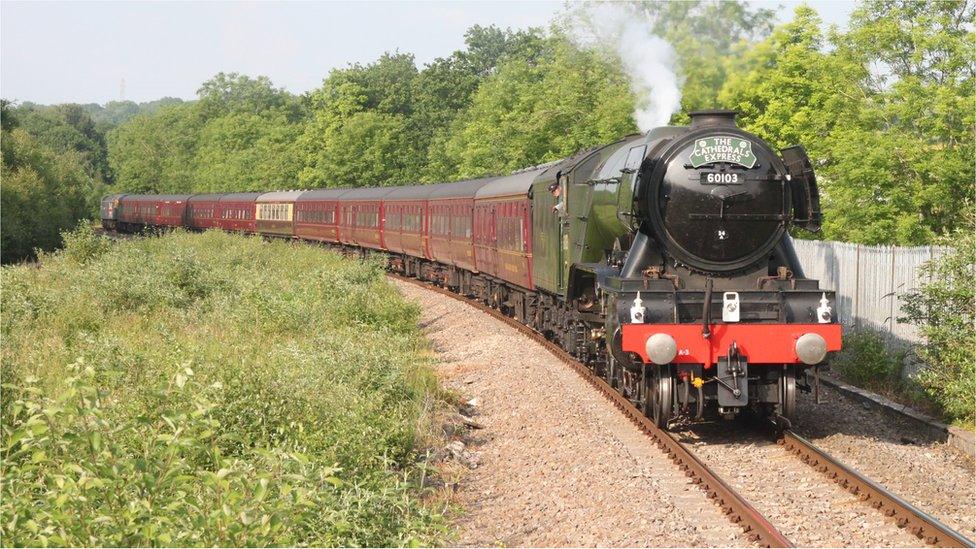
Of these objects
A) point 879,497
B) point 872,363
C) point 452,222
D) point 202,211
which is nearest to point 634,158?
point 879,497

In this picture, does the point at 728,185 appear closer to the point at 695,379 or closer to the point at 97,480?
the point at 695,379

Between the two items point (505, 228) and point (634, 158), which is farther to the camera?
point (505, 228)

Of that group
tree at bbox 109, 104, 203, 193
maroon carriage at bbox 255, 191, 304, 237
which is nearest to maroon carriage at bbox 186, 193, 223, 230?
maroon carriage at bbox 255, 191, 304, 237

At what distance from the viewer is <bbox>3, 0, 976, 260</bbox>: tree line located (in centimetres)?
1800

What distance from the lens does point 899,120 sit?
1878 centimetres

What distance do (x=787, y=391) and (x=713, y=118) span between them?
3106 millimetres

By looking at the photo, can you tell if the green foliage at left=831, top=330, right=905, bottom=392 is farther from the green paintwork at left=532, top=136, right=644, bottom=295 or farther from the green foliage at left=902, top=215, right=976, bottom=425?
the green paintwork at left=532, top=136, right=644, bottom=295

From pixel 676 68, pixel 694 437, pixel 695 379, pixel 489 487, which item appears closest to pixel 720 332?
pixel 695 379

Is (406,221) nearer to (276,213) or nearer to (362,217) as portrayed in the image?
(362,217)

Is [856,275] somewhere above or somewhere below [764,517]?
above

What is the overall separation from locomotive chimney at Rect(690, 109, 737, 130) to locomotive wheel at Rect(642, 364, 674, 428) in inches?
107

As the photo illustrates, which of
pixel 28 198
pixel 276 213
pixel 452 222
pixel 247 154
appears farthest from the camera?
pixel 247 154

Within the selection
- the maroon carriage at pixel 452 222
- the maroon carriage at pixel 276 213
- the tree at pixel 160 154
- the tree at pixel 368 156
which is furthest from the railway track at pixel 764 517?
the tree at pixel 160 154

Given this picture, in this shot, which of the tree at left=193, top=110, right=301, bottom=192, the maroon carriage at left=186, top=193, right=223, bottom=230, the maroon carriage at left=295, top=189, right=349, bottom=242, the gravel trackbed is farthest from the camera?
the tree at left=193, top=110, right=301, bottom=192
